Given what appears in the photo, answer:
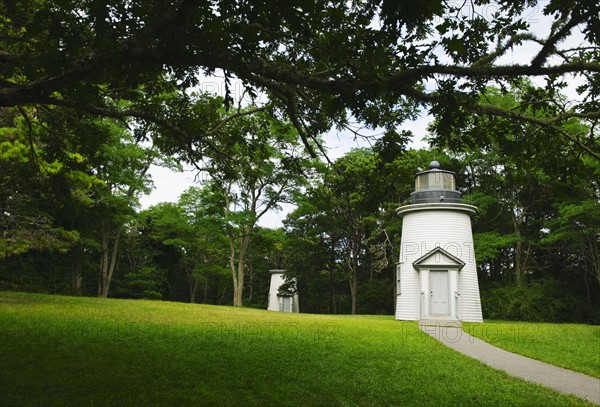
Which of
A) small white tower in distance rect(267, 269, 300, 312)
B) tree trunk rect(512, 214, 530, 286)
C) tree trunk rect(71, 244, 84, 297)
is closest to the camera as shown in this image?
tree trunk rect(512, 214, 530, 286)

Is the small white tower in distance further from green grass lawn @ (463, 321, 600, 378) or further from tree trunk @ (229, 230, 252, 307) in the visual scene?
green grass lawn @ (463, 321, 600, 378)

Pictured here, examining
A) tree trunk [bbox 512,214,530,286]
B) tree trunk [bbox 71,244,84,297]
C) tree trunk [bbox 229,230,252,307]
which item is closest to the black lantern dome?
tree trunk [bbox 512,214,530,286]

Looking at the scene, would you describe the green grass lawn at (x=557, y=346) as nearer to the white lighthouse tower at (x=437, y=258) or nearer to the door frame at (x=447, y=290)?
the door frame at (x=447, y=290)

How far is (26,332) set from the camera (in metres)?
8.52

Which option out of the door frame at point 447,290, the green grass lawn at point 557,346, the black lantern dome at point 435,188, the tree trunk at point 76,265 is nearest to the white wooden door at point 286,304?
the tree trunk at point 76,265

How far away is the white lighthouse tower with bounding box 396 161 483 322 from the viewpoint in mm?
20297

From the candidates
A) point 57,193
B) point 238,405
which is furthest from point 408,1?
point 57,193

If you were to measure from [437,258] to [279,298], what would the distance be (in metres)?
18.2

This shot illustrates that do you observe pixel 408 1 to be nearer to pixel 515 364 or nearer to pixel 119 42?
pixel 119 42

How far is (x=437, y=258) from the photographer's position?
20.6 metres

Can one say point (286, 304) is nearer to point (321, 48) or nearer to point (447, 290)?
point (447, 290)

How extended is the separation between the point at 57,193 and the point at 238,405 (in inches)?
324

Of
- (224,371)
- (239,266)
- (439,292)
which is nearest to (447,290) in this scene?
(439,292)

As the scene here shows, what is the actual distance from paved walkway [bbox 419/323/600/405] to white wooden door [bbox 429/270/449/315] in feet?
26.3
